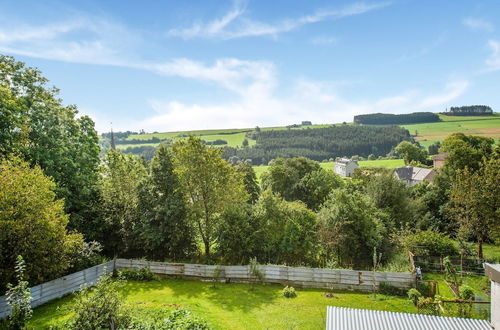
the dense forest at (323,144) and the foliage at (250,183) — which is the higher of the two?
the dense forest at (323,144)

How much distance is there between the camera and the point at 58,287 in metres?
16.8

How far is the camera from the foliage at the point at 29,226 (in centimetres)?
1379

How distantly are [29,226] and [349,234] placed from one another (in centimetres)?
1942

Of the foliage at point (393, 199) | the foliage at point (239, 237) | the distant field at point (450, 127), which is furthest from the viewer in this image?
the distant field at point (450, 127)

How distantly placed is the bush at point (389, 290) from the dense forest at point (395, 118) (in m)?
169

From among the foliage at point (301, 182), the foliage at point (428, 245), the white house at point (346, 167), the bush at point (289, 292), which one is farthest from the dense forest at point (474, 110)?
the bush at point (289, 292)

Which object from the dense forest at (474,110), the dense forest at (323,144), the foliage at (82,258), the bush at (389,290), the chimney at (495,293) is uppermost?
the dense forest at (474,110)

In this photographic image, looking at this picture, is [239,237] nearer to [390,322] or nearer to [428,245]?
[390,322]

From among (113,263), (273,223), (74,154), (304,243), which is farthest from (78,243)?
(304,243)

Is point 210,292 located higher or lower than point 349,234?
lower

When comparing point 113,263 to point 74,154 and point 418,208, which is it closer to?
point 74,154

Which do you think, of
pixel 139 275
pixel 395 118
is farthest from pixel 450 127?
pixel 139 275

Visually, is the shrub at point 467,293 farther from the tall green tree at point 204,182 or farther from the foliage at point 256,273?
the tall green tree at point 204,182

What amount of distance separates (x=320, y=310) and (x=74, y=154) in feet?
66.0
